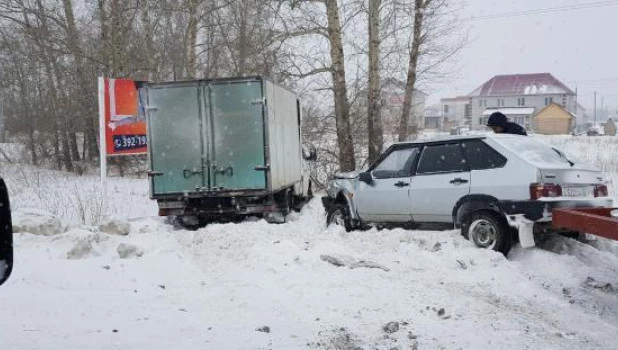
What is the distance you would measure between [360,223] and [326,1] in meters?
8.33

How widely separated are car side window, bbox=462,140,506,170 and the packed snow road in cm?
103

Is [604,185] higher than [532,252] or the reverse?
higher

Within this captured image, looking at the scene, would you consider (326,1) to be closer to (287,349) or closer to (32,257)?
(32,257)

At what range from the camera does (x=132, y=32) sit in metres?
21.0

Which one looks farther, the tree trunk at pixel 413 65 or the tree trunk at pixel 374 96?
the tree trunk at pixel 413 65

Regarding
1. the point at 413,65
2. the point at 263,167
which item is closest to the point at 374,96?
the point at 413,65

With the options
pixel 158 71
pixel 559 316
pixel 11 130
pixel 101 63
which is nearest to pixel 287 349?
pixel 559 316

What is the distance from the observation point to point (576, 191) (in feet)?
22.2

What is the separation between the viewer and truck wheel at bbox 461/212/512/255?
6.95 metres

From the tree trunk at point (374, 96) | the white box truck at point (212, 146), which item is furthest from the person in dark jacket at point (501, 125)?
the tree trunk at point (374, 96)

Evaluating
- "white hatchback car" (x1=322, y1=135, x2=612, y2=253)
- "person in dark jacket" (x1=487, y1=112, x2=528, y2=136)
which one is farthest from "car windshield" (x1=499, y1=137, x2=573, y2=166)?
"person in dark jacket" (x1=487, y1=112, x2=528, y2=136)

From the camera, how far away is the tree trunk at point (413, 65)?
17062mm

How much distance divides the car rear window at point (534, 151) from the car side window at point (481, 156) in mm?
195

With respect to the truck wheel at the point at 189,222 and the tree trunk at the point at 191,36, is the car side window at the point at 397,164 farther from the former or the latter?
the tree trunk at the point at 191,36
